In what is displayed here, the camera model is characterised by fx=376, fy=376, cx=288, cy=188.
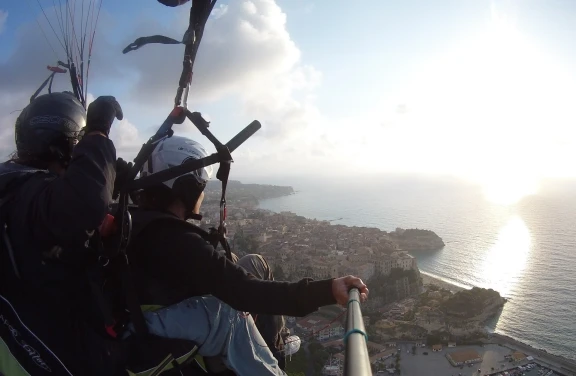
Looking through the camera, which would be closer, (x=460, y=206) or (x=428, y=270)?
(x=428, y=270)

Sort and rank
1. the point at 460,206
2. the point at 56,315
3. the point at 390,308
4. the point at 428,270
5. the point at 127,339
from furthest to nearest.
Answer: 1. the point at 460,206
2. the point at 428,270
3. the point at 390,308
4. the point at 127,339
5. the point at 56,315

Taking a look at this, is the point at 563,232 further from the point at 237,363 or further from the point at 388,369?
the point at 237,363

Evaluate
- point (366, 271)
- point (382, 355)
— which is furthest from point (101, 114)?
point (366, 271)

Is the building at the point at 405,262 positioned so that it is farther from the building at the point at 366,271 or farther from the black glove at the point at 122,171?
the black glove at the point at 122,171

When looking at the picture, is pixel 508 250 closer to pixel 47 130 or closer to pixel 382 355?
pixel 382 355

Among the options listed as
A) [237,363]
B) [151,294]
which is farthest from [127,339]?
[237,363]

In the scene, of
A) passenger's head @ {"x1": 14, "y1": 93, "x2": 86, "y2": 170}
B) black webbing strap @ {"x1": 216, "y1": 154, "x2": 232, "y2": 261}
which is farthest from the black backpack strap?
black webbing strap @ {"x1": 216, "y1": 154, "x2": 232, "y2": 261}
